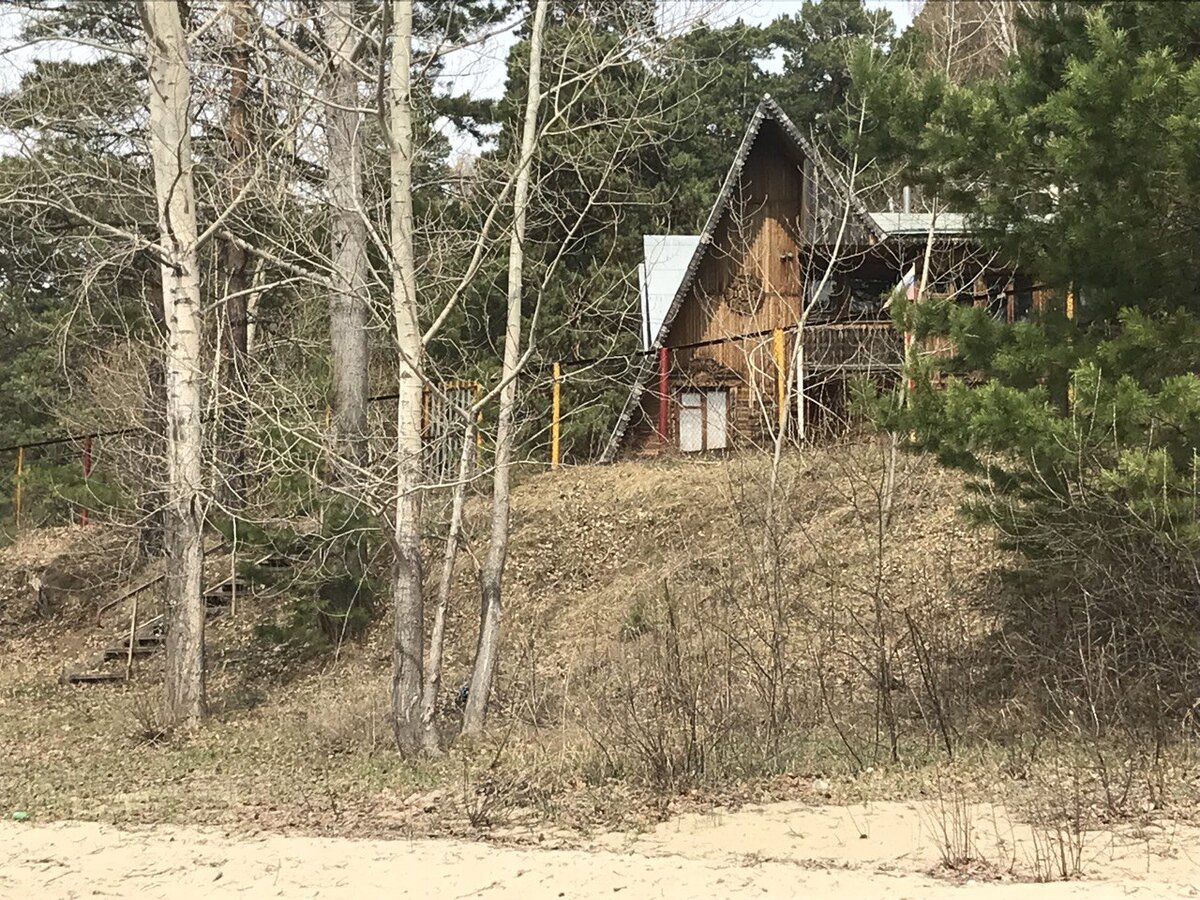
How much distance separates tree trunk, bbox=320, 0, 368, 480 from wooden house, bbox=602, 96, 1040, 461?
19.6 feet

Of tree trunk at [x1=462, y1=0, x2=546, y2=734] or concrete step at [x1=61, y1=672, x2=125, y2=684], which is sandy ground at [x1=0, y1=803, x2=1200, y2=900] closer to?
tree trunk at [x1=462, y1=0, x2=546, y2=734]

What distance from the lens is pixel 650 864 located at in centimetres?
745

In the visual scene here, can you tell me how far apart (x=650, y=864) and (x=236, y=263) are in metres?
14.0

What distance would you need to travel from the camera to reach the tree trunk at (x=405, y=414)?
11453 mm

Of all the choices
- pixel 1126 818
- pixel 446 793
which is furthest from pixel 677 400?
pixel 1126 818

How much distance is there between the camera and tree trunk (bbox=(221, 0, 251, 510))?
13.3 meters

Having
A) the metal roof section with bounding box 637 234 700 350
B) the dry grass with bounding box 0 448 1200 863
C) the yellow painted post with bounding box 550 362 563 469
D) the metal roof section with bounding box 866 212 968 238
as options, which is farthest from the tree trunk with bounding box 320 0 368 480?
the metal roof section with bounding box 637 234 700 350

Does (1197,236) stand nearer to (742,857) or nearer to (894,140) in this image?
(894,140)

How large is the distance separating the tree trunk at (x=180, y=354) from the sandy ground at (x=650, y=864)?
610 cm

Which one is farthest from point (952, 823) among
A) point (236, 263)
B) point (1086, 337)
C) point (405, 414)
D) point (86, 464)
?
point (86, 464)

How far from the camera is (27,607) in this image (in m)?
22.9

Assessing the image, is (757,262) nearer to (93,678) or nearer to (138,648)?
(138,648)

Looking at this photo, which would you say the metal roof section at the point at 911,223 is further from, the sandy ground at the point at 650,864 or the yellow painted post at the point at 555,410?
the sandy ground at the point at 650,864

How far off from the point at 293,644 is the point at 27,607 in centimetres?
809
